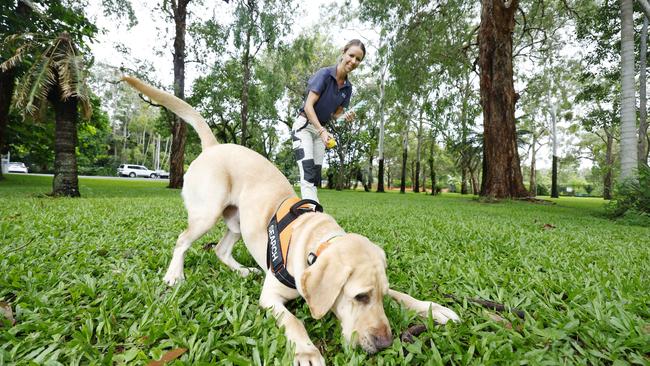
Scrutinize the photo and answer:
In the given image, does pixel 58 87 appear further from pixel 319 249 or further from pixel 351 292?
pixel 351 292

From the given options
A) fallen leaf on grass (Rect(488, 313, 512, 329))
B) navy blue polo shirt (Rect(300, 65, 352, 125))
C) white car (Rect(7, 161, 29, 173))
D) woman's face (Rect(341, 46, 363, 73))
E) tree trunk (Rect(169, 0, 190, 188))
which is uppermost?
tree trunk (Rect(169, 0, 190, 188))

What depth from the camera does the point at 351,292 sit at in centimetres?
162

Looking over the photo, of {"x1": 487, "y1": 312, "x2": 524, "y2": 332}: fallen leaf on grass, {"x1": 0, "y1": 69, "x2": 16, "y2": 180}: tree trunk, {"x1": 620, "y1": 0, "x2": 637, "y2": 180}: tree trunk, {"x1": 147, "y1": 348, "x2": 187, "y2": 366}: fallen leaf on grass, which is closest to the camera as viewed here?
{"x1": 147, "y1": 348, "x2": 187, "y2": 366}: fallen leaf on grass

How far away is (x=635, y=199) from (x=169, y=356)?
397 inches

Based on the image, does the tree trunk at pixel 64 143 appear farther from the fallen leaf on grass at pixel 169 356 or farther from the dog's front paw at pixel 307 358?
the dog's front paw at pixel 307 358

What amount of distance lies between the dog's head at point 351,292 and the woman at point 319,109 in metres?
2.42

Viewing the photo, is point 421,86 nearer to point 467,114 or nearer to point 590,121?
point 467,114

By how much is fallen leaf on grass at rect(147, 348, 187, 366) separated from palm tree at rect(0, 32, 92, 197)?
28.0 ft

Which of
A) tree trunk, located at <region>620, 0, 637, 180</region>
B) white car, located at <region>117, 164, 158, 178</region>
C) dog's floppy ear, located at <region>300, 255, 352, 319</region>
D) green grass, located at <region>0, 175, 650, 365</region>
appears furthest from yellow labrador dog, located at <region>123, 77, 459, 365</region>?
white car, located at <region>117, 164, 158, 178</region>

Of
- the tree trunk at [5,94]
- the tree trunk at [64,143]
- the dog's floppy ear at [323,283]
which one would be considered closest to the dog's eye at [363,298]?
the dog's floppy ear at [323,283]

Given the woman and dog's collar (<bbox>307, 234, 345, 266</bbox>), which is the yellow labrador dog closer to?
dog's collar (<bbox>307, 234, 345, 266</bbox>)

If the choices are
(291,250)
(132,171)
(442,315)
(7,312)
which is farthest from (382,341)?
(132,171)

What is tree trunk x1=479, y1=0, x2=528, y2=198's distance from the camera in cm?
1262

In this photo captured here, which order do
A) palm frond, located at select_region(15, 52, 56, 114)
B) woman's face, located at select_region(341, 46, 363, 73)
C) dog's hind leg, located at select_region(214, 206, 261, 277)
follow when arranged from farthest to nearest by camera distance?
1. palm frond, located at select_region(15, 52, 56, 114)
2. woman's face, located at select_region(341, 46, 363, 73)
3. dog's hind leg, located at select_region(214, 206, 261, 277)
